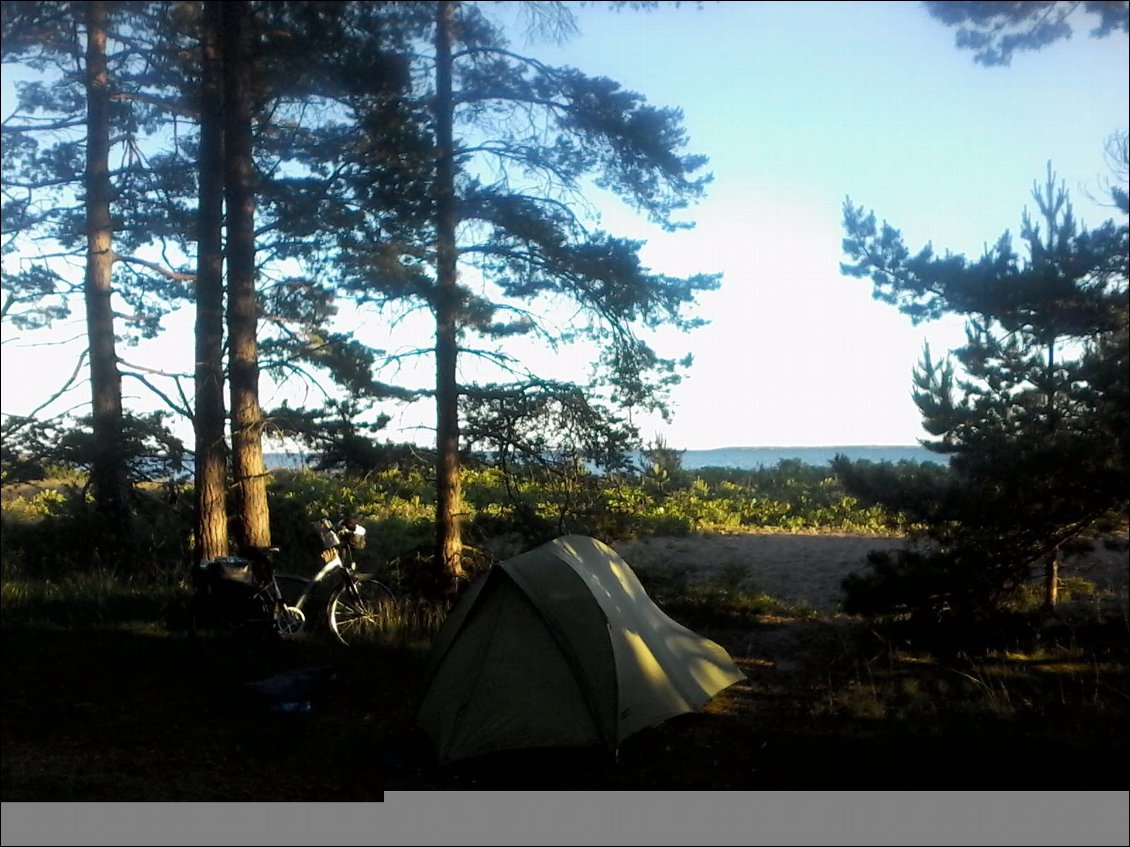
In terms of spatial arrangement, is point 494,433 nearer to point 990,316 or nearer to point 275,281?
point 275,281

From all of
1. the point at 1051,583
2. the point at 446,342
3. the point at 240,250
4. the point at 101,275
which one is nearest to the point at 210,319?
the point at 240,250

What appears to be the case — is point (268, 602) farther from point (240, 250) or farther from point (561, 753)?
point (240, 250)

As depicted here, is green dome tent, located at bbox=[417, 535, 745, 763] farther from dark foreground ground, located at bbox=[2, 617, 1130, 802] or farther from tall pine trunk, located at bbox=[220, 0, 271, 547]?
tall pine trunk, located at bbox=[220, 0, 271, 547]

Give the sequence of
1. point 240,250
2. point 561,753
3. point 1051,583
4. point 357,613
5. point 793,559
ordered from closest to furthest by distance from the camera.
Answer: point 561,753 < point 1051,583 < point 357,613 < point 240,250 < point 793,559

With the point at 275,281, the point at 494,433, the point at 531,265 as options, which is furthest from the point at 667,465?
the point at 275,281

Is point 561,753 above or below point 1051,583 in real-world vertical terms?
below

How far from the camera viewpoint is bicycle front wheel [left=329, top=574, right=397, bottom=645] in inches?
368

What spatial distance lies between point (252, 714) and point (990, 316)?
22.4 ft

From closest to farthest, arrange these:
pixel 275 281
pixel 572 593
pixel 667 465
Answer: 1. pixel 572 593
2. pixel 667 465
3. pixel 275 281

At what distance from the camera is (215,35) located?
35.4 feet

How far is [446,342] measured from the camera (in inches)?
406

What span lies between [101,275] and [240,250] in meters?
3.41

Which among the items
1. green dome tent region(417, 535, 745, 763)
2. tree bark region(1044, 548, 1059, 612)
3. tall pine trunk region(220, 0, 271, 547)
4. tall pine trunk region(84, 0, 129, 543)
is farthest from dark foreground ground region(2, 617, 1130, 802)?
tall pine trunk region(84, 0, 129, 543)

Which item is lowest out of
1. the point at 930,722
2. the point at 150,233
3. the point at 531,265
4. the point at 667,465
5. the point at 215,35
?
the point at 930,722
